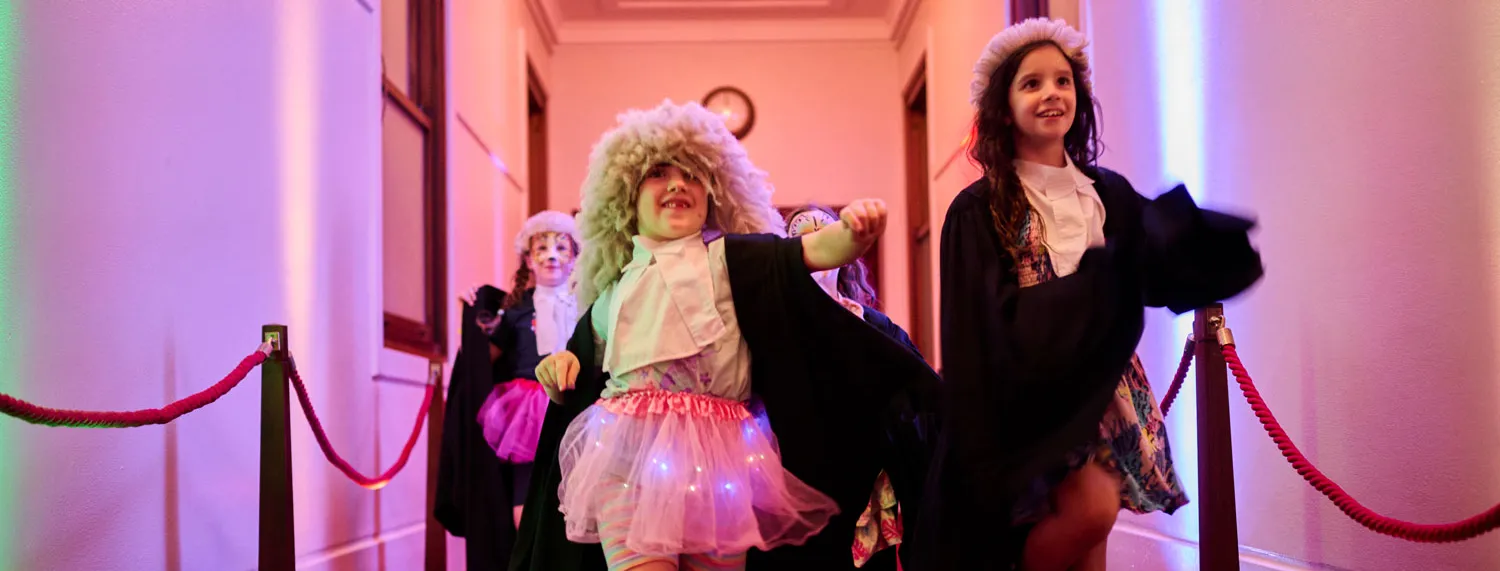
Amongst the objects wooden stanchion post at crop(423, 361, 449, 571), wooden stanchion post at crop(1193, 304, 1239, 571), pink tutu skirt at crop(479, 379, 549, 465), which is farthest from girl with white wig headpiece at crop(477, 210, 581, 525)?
wooden stanchion post at crop(1193, 304, 1239, 571)

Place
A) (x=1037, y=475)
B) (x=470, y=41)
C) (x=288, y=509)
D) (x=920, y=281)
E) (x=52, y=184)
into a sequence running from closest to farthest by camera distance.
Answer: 1. (x=1037, y=475)
2. (x=52, y=184)
3. (x=288, y=509)
4. (x=470, y=41)
5. (x=920, y=281)

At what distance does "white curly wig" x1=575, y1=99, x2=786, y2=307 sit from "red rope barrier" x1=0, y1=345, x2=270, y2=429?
921 millimetres

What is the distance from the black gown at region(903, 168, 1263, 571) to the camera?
236cm

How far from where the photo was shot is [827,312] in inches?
110

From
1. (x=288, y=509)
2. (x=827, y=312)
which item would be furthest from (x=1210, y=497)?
(x=288, y=509)

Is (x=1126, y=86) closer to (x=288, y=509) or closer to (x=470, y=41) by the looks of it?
(x=288, y=509)

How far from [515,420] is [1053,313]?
2.70 metres

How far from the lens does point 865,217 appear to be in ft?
8.27

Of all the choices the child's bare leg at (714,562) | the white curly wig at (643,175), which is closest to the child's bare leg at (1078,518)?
the child's bare leg at (714,562)

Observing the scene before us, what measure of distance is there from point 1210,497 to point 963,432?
831mm

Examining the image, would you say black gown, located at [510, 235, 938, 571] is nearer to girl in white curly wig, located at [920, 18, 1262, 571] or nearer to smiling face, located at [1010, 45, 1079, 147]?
girl in white curly wig, located at [920, 18, 1262, 571]

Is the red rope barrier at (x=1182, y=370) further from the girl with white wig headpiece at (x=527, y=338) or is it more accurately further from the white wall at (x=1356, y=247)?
the girl with white wig headpiece at (x=527, y=338)

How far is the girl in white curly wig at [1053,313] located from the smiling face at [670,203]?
62 cm

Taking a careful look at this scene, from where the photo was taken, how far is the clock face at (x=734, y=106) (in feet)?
33.6
